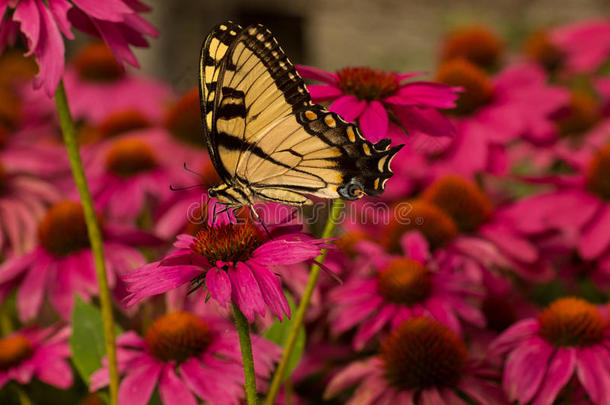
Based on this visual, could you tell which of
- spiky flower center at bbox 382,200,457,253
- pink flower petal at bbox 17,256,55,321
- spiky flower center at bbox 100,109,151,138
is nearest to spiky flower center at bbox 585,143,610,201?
spiky flower center at bbox 382,200,457,253

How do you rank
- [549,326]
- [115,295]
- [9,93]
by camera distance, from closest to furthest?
[549,326] < [115,295] < [9,93]

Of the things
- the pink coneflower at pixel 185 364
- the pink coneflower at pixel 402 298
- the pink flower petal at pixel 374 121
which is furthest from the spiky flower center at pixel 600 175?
the pink coneflower at pixel 185 364

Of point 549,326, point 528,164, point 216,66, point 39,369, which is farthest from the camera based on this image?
point 528,164

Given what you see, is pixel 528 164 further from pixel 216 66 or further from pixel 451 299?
pixel 216 66

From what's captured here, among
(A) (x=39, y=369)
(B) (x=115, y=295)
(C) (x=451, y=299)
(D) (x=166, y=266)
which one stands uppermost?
(D) (x=166, y=266)

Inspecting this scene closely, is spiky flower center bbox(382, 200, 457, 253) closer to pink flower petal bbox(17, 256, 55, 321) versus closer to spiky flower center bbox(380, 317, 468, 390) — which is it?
spiky flower center bbox(380, 317, 468, 390)

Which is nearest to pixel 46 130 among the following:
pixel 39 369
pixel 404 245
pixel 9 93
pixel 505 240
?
pixel 9 93

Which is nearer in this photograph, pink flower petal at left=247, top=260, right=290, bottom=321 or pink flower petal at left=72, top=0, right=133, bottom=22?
pink flower petal at left=247, top=260, right=290, bottom=321
